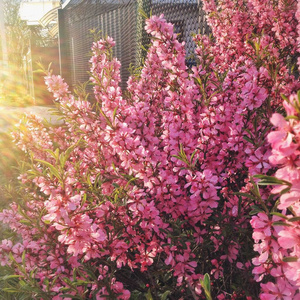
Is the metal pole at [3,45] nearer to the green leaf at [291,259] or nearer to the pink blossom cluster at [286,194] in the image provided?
the pink blossom cluster at [286,194]

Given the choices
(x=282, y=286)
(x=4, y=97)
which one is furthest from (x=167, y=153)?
(x=4, y=97)

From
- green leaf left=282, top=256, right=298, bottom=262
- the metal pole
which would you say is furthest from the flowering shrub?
the metal pole

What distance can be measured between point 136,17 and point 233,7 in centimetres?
269

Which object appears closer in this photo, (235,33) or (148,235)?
(148,235)

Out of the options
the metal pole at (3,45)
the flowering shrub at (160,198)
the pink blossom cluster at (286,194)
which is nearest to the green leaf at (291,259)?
the pink blossom cluster at (286,194)

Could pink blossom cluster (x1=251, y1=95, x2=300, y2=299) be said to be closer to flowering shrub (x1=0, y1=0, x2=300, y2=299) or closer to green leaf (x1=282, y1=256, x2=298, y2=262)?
green leaf (x1=282, y1=256, x2=298, y2=262)

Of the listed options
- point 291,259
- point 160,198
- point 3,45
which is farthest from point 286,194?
point 3,45

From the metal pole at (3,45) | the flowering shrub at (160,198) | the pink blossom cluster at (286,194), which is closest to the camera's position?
the pink blossom cluster at (286,194)

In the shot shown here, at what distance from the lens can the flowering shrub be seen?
144cm

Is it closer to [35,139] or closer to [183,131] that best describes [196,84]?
[183,131]

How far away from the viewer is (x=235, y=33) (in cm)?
333

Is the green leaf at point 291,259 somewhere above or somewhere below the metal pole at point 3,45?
below

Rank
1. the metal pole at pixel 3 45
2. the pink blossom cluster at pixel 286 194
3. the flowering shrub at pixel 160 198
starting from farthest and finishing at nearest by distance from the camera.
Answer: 1. the metal pole at pixel 3 45
2. the flowering shrub at pixel 160 198
3. the pink blossom cluster at pixel 286 194

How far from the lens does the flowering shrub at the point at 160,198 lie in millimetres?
1441
